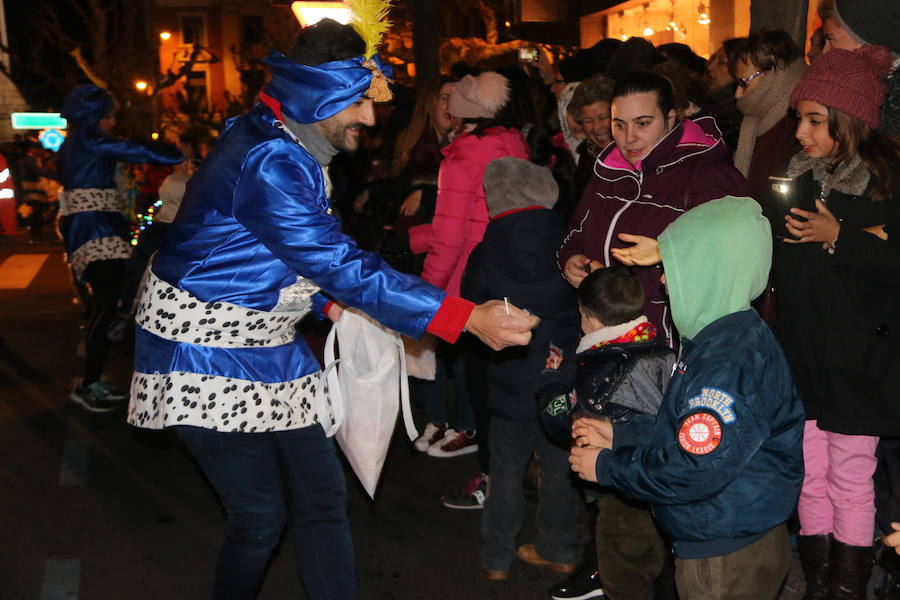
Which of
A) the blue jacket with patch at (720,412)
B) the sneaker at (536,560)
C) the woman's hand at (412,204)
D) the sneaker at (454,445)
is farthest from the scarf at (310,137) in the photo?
the sneaker at (454,445)

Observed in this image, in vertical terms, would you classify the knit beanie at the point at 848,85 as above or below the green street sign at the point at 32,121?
above

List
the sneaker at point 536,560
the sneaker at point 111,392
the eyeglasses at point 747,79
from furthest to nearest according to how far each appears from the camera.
A: the sneaker at point 111,392 < the eyeglasses at point 747,79 < the sneaker at point 536,560

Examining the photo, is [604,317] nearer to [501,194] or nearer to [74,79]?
[501,194]

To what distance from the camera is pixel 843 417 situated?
3.79 m

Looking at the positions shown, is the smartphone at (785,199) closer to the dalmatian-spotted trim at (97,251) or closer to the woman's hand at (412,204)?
the woman's hand at (412,204)

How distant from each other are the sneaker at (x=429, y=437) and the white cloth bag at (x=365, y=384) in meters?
2.40

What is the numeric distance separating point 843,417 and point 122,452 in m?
4.50

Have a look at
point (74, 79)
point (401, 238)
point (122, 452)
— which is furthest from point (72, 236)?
point (74, 79)

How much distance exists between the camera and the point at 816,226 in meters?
3.60

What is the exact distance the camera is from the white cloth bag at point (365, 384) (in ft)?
12.6

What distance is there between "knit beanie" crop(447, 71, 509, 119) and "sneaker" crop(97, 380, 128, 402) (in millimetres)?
3834

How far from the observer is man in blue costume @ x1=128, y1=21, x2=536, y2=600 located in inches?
122

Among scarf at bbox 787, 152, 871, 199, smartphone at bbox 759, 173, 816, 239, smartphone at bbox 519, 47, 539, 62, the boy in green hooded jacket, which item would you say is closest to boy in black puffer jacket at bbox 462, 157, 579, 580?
smartphone at bbox 759, 173, 816, 239

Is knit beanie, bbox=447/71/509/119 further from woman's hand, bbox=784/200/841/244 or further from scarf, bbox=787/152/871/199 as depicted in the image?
woman's hand, bbox=784/200/841/244
